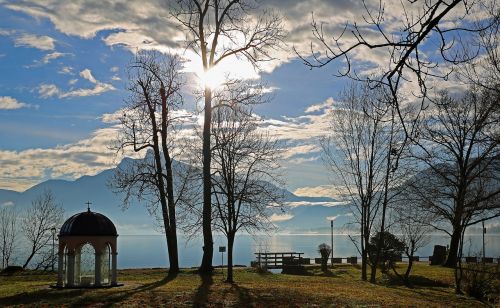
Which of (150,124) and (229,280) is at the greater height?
(150,124)

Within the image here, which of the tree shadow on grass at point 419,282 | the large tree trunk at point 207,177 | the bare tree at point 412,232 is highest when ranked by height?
the large tree trunk at point 207,177

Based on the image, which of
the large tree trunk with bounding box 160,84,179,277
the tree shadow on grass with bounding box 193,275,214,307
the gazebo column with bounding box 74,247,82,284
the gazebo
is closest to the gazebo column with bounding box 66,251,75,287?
the gazebo

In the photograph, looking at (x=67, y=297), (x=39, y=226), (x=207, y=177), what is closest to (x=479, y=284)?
(x=207, y=177)

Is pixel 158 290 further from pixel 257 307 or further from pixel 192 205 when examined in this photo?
pixel 192 205

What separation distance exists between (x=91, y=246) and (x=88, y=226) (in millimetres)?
1660

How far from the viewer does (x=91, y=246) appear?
25.8 metres

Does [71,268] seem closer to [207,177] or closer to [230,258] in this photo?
[230,258]

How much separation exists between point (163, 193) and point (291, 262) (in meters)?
16.6

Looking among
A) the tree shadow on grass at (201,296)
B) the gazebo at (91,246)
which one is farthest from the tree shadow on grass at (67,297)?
the gazebo at (91,246)

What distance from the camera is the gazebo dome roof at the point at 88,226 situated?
24.4 m

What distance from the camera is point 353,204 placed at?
120 ft

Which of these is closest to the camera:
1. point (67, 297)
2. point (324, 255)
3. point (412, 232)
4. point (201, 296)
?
point (201, 296)

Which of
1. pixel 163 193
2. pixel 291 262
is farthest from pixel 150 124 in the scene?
pixel 291 262

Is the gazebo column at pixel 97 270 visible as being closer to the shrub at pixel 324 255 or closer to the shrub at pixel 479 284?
the shrub at pixel 479 284
